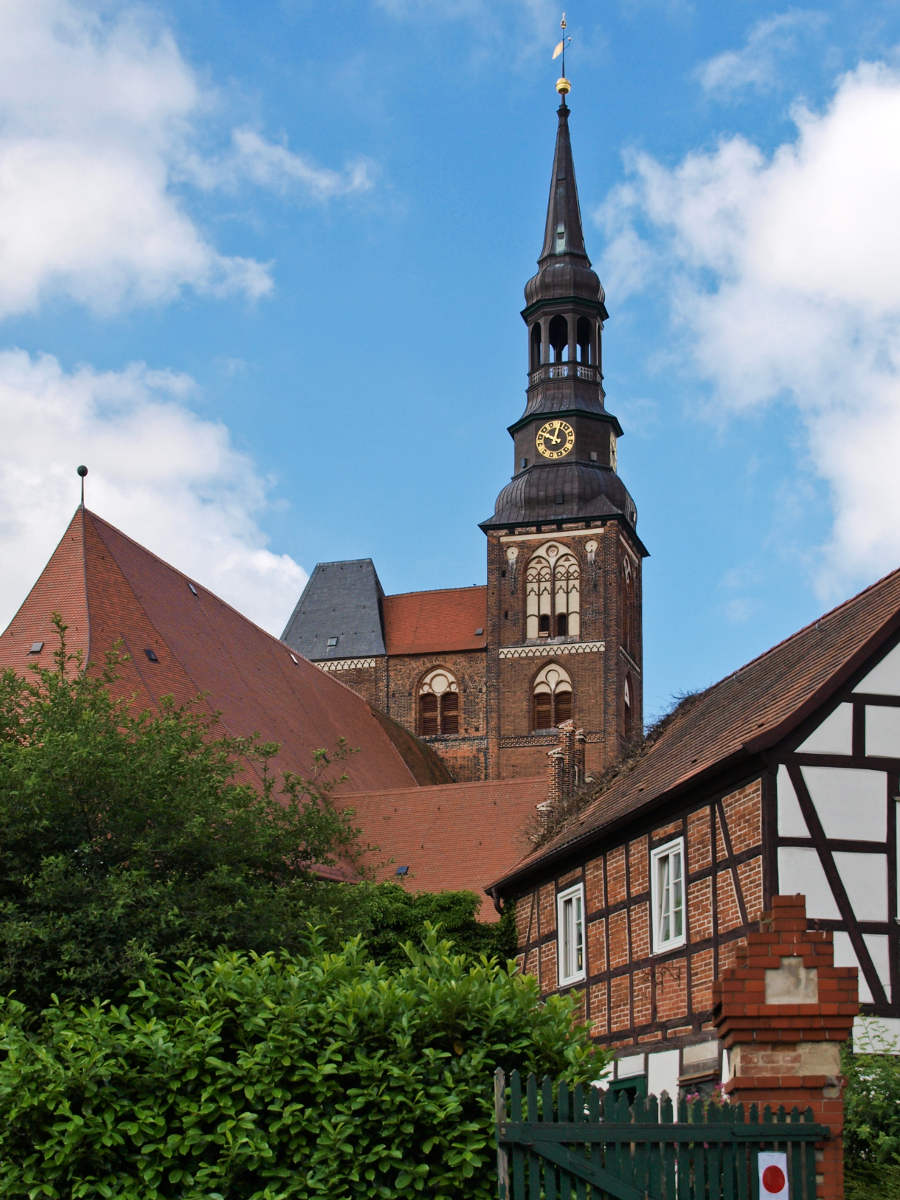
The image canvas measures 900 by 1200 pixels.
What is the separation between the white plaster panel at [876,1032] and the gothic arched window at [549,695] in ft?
128

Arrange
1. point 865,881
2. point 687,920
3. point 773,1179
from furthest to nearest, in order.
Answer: point 687,920
point 865,881
point 773,1179

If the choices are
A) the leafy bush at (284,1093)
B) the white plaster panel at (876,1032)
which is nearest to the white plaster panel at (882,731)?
the white plaster panel at (876,1032)

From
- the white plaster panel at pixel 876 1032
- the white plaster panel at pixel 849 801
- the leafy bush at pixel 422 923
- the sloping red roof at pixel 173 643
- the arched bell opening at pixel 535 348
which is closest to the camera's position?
the white plaster panel at pixel 876 1032

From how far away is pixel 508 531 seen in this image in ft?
179

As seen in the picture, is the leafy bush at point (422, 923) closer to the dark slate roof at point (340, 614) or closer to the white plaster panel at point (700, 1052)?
the white plaster panel at point (700, 1052)

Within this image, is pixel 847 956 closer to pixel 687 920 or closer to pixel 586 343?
pixel 687 920

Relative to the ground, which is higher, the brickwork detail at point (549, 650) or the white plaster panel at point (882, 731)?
the brickwork detail at point (549, 650)

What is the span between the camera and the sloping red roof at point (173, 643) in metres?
32.2

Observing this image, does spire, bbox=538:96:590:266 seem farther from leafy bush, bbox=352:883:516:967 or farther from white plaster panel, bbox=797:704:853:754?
white plaster panel, bbox=797:704:853:754

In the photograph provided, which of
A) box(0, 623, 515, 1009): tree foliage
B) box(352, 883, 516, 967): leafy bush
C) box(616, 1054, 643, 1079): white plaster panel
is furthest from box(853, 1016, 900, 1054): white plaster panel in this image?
box(352, 883, 516, 967): leafy bush

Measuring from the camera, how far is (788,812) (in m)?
14.6

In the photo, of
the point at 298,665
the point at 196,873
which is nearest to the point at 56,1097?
the point at 196,873

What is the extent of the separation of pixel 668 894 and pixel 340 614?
4319 centimetres

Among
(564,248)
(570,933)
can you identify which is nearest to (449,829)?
(570,933)
